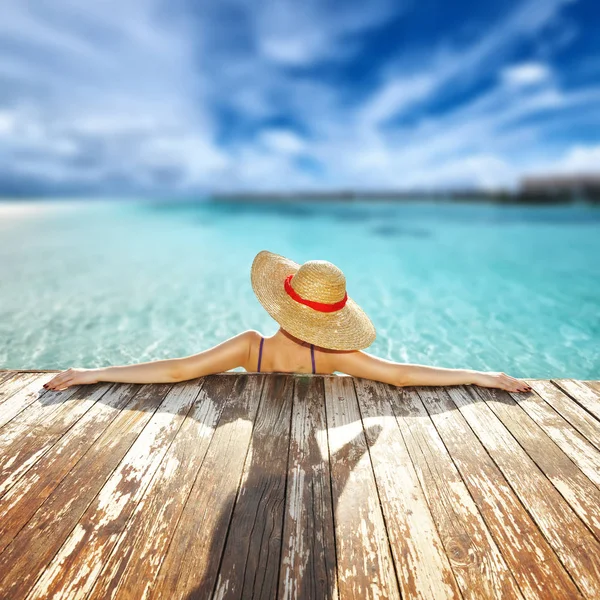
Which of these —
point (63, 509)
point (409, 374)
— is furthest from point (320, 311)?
point (63, 509)

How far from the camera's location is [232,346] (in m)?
2.44

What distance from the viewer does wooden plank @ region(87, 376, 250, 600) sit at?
52.0 inches

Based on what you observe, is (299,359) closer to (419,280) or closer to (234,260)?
Result: (419,280)

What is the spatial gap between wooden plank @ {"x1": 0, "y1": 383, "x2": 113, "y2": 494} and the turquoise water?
2008 mm

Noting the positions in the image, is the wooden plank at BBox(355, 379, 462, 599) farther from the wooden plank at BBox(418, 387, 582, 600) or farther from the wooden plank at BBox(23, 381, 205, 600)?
the wooden plank at BBox(23, 381, 205, 600)

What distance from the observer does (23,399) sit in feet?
7.61

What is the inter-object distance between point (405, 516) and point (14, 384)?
8.12 feet

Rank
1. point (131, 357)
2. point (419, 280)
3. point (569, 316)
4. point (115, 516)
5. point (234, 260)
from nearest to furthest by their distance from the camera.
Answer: point (115, 516) → point (131, 357) → point (569, 316) → point (419, 280) → point (234, 260)

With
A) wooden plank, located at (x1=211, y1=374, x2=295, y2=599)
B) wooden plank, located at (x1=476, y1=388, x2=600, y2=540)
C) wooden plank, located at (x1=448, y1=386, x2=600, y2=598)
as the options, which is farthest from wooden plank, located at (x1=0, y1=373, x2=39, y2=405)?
wooden plank, located at (x1=476, y1=388, x2=600, y2=540)

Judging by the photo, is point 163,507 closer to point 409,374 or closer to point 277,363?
point 277,363

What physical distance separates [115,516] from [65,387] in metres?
1.18

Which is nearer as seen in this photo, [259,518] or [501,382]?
[259,518]

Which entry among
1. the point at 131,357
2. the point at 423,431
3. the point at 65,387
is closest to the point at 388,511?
the point at 423,431

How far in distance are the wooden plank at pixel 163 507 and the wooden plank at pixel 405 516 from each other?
2.42ft
